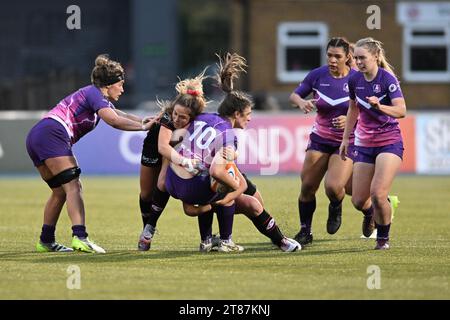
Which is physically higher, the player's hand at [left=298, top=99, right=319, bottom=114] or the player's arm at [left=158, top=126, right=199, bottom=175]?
the player's hand at [left=298, top=99, right=319, bottom=114]

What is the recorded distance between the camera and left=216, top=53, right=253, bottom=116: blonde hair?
389 inches

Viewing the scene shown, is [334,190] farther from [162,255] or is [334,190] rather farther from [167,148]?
[167,148]

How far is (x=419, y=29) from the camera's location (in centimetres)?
3384

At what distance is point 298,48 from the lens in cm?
3391

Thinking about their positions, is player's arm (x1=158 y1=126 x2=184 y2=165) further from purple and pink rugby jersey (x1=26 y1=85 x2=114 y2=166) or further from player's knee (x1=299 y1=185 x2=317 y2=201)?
player's knee (x1=299 y1=185 x2=317 y2=201)

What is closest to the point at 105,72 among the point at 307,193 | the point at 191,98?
the point at 191,98

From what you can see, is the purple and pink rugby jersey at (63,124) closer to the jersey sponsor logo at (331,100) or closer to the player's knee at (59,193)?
the player's knee at (59,193)

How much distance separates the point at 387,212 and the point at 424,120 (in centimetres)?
1211

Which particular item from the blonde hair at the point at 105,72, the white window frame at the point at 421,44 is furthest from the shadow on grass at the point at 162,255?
the white window frame at the point at 421,44

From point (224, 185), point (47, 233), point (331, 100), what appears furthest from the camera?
point (331, 100)

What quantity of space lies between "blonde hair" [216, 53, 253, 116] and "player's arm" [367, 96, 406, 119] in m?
1.08

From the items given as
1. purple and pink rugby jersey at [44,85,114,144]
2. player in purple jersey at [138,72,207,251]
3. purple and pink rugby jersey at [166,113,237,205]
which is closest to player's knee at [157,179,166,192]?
player in purple jersey at [138,72,207,251]

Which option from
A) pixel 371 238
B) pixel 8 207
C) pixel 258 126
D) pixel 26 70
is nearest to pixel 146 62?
pixel 26 70

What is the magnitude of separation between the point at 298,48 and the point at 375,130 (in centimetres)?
2370
